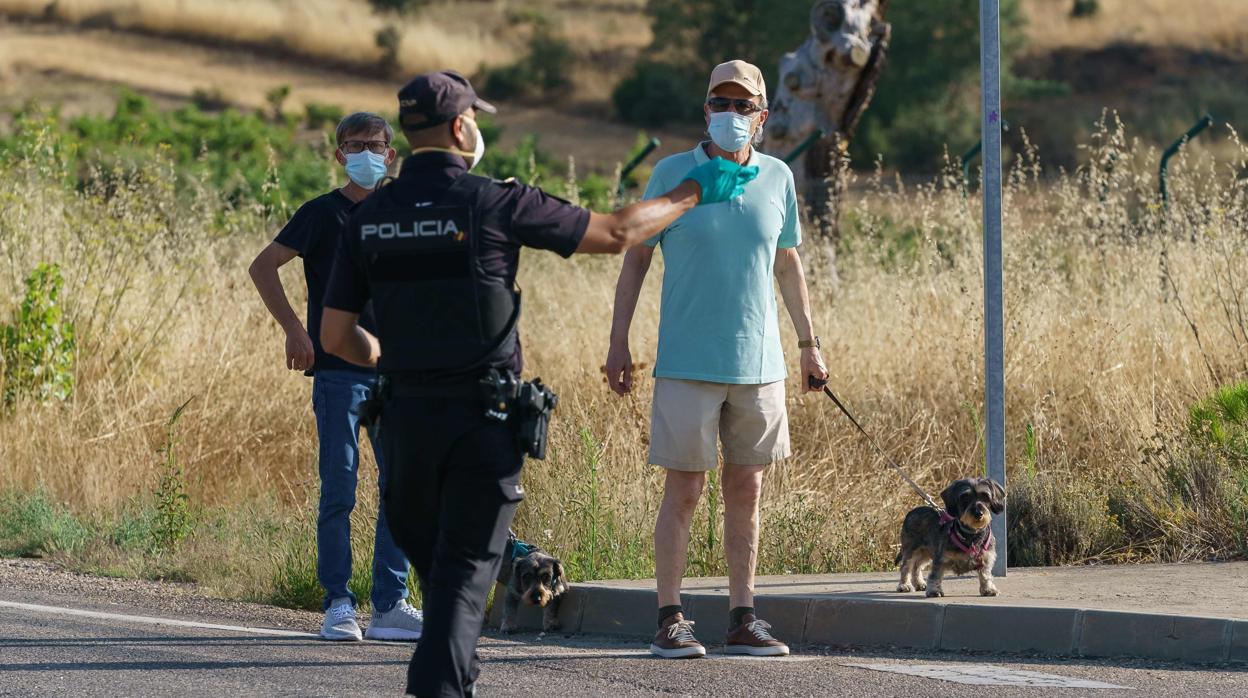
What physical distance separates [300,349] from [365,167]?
0.77m

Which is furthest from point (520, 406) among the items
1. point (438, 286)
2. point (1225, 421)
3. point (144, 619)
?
point (1225, 421)

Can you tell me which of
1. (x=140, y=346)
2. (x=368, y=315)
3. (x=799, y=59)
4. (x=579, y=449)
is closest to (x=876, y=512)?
(x=579, y=449)

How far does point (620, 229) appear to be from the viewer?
523cm

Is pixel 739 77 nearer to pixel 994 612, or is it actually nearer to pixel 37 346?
pixel 994 612

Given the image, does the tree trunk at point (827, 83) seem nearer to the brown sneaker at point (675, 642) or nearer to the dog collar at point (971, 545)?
the dog collar at point (971, 545)

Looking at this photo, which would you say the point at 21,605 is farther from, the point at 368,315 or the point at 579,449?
the point at 579,449

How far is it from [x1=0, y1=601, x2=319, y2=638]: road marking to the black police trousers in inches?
104

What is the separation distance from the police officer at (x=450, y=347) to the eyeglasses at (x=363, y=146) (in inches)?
83.8

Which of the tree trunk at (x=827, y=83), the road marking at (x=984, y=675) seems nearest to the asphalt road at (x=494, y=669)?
the road marking at (x=984, y=675)

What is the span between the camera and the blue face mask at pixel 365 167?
7250 mm

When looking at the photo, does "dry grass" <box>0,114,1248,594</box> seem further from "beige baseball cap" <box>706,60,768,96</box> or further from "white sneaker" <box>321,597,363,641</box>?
"beige baseball cap" <box>706,60,768,96</box>

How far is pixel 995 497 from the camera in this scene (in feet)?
24.7

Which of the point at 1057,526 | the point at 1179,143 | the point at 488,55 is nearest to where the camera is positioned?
the point at 1057,526

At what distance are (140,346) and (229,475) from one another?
1559 millimetres
